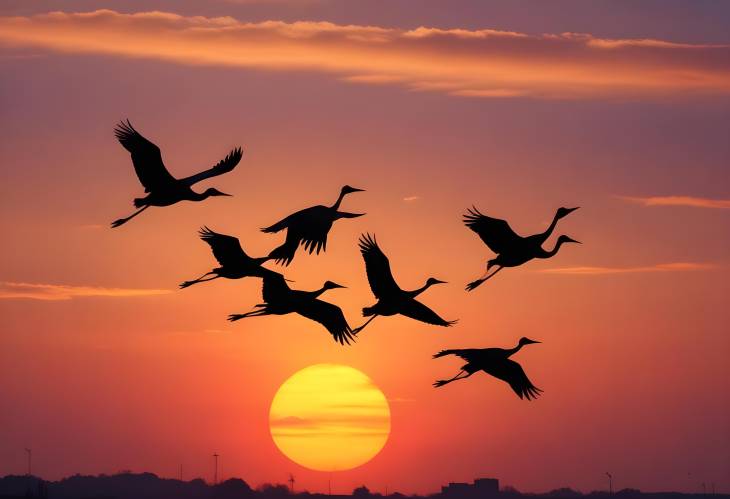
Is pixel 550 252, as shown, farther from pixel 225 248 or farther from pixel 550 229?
pixel 225 248

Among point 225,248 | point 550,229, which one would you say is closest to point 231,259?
point 225,248

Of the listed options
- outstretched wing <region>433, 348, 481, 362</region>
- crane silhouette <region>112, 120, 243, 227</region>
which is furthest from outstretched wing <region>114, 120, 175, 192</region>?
outstretched wing <region>433, 348, 481, 362</region>

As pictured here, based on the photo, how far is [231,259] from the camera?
5728 cm

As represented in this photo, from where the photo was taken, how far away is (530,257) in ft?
194

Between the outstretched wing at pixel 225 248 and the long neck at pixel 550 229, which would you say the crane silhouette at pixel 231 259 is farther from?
the long neck at pixel 550 229

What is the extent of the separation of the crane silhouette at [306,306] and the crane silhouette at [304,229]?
2.05 metres

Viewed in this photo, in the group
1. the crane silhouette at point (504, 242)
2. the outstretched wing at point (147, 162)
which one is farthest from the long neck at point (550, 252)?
the outstretched wing at point (147, 162)

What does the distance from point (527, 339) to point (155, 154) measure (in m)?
15.8

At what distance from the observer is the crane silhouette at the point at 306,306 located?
2301 inches

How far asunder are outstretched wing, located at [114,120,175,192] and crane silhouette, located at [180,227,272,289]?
2.35 metres

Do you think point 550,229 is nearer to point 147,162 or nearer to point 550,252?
point 550,252

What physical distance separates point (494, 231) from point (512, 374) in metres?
5.28

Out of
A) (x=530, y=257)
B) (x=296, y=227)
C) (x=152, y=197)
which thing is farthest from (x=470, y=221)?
(x=152, y=197)

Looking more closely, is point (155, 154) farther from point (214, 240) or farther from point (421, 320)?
point (421, 320)
